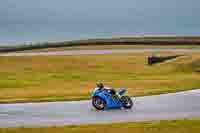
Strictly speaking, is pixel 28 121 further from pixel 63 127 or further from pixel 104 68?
→ pixel 104 68

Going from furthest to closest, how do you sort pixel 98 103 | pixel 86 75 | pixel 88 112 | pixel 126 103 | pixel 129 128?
1. pixel 86 75
2. pixel 98 103
3. pixel 126 103
4. pixel 88 112
5. pixel 129 128

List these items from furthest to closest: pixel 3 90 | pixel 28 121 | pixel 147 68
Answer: pixel 147 68, pixel 3 90, pixel 28 121

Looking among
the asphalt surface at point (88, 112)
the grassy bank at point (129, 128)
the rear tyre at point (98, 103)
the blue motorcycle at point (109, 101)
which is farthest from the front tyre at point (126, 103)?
the grassy bank at point (129, 128)

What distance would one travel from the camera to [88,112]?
24.0 m

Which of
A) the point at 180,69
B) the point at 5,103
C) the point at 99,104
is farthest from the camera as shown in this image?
the point at 180,69

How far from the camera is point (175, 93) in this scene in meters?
31.6

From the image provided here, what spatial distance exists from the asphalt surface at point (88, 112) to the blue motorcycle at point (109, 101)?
344 mm

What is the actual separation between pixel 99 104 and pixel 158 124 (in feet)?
18.2

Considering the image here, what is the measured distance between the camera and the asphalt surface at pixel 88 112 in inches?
848

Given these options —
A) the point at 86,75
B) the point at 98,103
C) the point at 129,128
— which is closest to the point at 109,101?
the point at 98,103

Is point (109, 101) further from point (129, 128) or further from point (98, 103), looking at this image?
point (129, 128)

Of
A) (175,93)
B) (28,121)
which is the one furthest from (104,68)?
(28,121)

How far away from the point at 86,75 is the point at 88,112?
27223 mm

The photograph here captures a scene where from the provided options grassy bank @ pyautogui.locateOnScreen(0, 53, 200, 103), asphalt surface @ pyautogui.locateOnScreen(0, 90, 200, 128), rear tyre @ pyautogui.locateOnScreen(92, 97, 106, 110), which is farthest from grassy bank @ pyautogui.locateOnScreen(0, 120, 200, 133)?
grassy bank @ pyautogui.locateOnScreen(0, 53, 200, 103)
